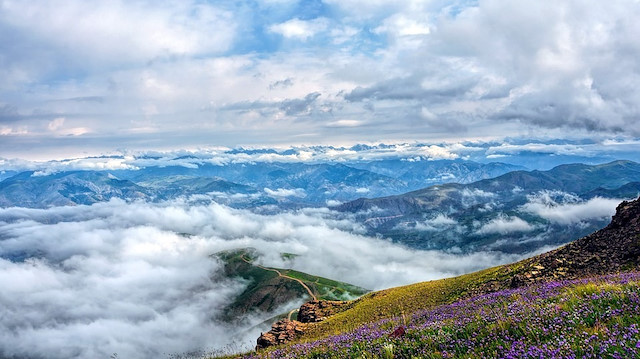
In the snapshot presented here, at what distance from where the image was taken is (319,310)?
53.1 metres

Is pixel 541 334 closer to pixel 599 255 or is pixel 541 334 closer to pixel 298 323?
pixel 599 255

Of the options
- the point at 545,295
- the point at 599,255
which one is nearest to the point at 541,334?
the point at 545,295

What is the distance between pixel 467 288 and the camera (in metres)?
38.8

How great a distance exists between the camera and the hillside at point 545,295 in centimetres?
908

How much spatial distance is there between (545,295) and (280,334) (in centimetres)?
2884

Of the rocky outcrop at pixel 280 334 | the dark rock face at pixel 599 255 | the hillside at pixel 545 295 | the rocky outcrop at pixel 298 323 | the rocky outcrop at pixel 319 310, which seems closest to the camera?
the hillside at pixel 545 295

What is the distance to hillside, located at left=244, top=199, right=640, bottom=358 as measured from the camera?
9.08 metres

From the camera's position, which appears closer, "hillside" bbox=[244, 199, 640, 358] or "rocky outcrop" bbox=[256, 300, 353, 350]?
"hillside" bbox=[244, 199, 640, 358]

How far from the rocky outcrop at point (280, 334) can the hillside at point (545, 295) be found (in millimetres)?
775

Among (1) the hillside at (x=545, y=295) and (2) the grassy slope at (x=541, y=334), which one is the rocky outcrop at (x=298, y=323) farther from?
(2) the grassy slope at (x=541, y=334)

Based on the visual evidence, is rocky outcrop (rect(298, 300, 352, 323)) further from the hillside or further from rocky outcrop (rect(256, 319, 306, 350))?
rocky outcrop (rect(256, 319, 306, 350))

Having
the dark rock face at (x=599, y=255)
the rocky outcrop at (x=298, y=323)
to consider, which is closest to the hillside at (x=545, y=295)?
the dark rock face at (x=599, y=255)

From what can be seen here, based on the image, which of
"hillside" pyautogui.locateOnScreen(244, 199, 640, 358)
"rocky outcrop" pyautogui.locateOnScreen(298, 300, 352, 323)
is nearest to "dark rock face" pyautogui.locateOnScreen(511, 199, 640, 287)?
"hillside" pyautogui.locateOnScreen(244, 199, 640, 358)

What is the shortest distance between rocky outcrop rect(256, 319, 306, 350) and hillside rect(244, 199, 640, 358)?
0.77 metres
